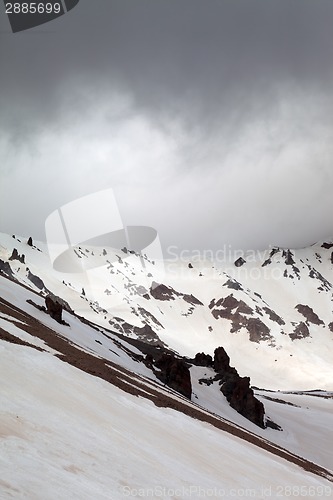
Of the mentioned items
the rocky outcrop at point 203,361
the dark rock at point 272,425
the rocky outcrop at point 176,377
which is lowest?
the dark rock at point 272,425

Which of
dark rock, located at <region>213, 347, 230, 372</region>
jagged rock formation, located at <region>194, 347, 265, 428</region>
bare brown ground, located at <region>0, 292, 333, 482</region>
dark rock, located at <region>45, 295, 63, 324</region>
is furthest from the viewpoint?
dark rock, located at <region>213, 347, 230, 372</region>

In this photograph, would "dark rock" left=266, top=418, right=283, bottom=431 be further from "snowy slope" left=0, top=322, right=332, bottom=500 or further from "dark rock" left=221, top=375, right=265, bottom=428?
"snowy slope" left=0, top=322, right=332, bottom=500

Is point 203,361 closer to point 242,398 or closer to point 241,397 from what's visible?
point 241,397

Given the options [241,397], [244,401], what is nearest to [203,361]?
[241,397]

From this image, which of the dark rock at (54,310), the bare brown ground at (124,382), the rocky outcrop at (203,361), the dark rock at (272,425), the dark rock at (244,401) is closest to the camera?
the bare brown ground at (124,382)

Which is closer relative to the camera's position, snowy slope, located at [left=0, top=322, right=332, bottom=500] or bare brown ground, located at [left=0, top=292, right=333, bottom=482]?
snowy slope, located at [left=0, top=322, right=332, bottom=500]

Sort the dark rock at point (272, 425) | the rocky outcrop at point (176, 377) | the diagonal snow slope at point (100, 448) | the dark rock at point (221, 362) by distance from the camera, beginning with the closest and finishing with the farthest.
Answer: the diagonal snow slope at point (100, 448), the rocky outcrop at point (176, 377), the dark rock at point (272, 425), the dark rock at point (221, 362)

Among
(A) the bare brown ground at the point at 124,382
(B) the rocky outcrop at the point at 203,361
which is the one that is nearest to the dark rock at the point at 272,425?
(B) the rocky outcrop at the point at 203,361

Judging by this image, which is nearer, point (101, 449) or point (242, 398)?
point (101, 449)

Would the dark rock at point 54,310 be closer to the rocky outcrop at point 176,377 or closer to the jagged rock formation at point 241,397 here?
the rocky outcrop at point 176,377

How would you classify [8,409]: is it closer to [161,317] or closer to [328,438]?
[328,438]

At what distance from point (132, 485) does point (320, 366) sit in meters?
177

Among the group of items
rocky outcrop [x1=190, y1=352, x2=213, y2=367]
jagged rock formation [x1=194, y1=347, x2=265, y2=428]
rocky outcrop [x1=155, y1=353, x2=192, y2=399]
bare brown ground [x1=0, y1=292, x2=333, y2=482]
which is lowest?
rocky outcrop [x1=190, y1=352, x2=213, y2=367]

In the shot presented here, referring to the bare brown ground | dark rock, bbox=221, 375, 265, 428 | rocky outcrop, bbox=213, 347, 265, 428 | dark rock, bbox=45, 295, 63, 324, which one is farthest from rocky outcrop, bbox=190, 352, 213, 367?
the bare brown ground
